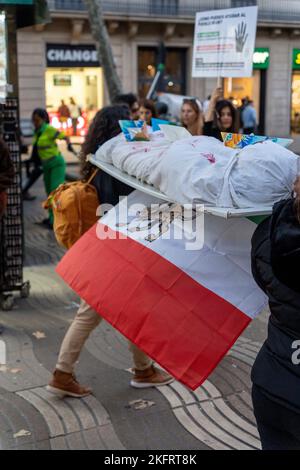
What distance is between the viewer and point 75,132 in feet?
80.8

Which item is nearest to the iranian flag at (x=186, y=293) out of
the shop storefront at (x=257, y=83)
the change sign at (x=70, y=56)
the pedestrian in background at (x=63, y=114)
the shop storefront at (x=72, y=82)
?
the shop storefront at (x=72, y=82)

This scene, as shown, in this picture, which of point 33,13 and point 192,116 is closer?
point 192,116

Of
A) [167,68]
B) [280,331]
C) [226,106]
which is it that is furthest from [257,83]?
[280,331]

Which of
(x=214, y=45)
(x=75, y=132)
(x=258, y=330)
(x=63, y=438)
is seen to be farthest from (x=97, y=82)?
(x=63, y=438)

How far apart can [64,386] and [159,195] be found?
65.9 inches

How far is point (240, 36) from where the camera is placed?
268 inches

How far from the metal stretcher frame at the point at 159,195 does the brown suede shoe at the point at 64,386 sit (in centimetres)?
133

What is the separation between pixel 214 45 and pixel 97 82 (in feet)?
60.1

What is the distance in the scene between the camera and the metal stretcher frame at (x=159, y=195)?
2.46 meters

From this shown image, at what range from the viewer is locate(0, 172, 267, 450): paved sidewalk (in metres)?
3.56

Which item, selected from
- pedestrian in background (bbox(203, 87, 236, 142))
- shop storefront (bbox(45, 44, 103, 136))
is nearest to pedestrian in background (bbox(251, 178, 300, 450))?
pedestrian in background (bbox(203, 87, 236, 142))

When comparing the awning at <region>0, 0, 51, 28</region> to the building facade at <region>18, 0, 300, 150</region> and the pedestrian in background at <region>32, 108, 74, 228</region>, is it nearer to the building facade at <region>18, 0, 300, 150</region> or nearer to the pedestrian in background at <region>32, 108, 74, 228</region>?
the pedestrian in background at <region>32, 108, 74, 228</region>

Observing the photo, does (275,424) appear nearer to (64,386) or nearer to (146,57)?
(64,386)
